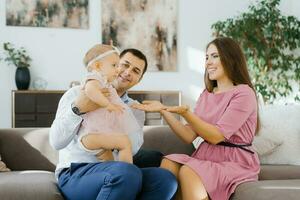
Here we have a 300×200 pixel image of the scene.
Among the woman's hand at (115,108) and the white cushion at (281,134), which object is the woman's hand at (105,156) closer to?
the woman's hand at (115,108)

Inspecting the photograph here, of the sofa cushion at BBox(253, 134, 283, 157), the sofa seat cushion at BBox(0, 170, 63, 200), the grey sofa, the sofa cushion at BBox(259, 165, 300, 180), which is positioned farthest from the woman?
the sofa seat cushion at BBox(0, 170, 63, 200)

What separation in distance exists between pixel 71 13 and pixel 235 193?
13.7ft

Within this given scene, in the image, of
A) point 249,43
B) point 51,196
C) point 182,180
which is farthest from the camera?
point 249,43

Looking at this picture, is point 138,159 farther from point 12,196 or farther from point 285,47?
point 285,47

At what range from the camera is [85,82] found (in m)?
2.12

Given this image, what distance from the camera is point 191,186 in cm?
208

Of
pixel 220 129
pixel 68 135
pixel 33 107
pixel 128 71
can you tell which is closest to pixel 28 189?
pixel 68 135

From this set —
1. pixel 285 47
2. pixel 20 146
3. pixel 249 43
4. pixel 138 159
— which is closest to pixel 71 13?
pixel 249 43

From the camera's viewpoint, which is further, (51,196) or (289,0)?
(289,0)

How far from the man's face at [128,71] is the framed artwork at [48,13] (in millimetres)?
3505

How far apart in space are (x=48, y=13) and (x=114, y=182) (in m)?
4.23

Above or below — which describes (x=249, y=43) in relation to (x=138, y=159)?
above

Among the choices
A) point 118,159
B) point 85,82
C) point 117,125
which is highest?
point 85,82

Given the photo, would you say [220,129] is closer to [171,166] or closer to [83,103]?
[171,166]
